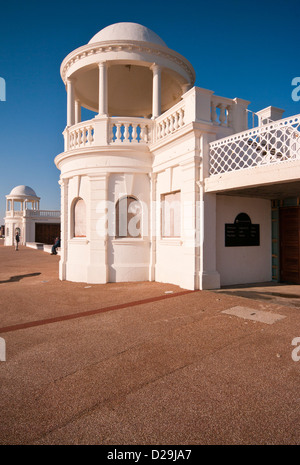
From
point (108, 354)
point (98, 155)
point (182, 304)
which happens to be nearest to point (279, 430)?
point (108, 354)

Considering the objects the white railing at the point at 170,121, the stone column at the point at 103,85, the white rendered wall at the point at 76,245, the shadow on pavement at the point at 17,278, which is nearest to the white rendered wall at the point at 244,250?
the white railing at the point at 170,121

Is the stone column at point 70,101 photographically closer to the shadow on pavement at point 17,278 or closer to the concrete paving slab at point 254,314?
the shadow on pavement at point 17,278

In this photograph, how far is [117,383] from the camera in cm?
336

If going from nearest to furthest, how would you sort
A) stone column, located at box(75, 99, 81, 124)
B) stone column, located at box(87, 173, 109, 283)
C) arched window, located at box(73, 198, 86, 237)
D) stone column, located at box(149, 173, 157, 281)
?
1. stone column, located at box(87, 173, 109, 283)
2. stone column, located at box(149, 173, 157, 281)
3. arched window, located at box(73, 198, 86, 237)
4. stone column, located at box(75, 99, 81, 124)

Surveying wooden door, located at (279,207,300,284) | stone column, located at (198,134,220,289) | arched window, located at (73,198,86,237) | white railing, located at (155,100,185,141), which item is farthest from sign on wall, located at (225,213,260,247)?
arched window, located at (73,198,86,237)

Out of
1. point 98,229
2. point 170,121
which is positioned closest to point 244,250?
point 170,121

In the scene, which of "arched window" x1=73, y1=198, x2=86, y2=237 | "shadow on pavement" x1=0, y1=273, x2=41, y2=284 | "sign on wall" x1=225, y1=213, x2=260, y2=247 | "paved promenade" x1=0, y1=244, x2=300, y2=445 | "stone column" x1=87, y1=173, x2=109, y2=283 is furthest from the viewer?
"shadow on pavement" x1=0, y1=273, x2=41, y2=284

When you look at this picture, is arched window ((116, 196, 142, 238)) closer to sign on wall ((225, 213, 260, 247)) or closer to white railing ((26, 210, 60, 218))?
sign on wall ((225, 213, 260, 247))

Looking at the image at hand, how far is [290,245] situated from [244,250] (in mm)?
1715

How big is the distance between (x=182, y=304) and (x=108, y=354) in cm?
293

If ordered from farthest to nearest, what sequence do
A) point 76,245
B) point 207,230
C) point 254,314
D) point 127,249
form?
point 76,245 → point 127,249 → point 207,230 → point 254,314

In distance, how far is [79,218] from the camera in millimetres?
11250

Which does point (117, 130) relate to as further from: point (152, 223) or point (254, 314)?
point (254, 314)

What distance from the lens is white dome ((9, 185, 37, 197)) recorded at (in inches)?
1773
